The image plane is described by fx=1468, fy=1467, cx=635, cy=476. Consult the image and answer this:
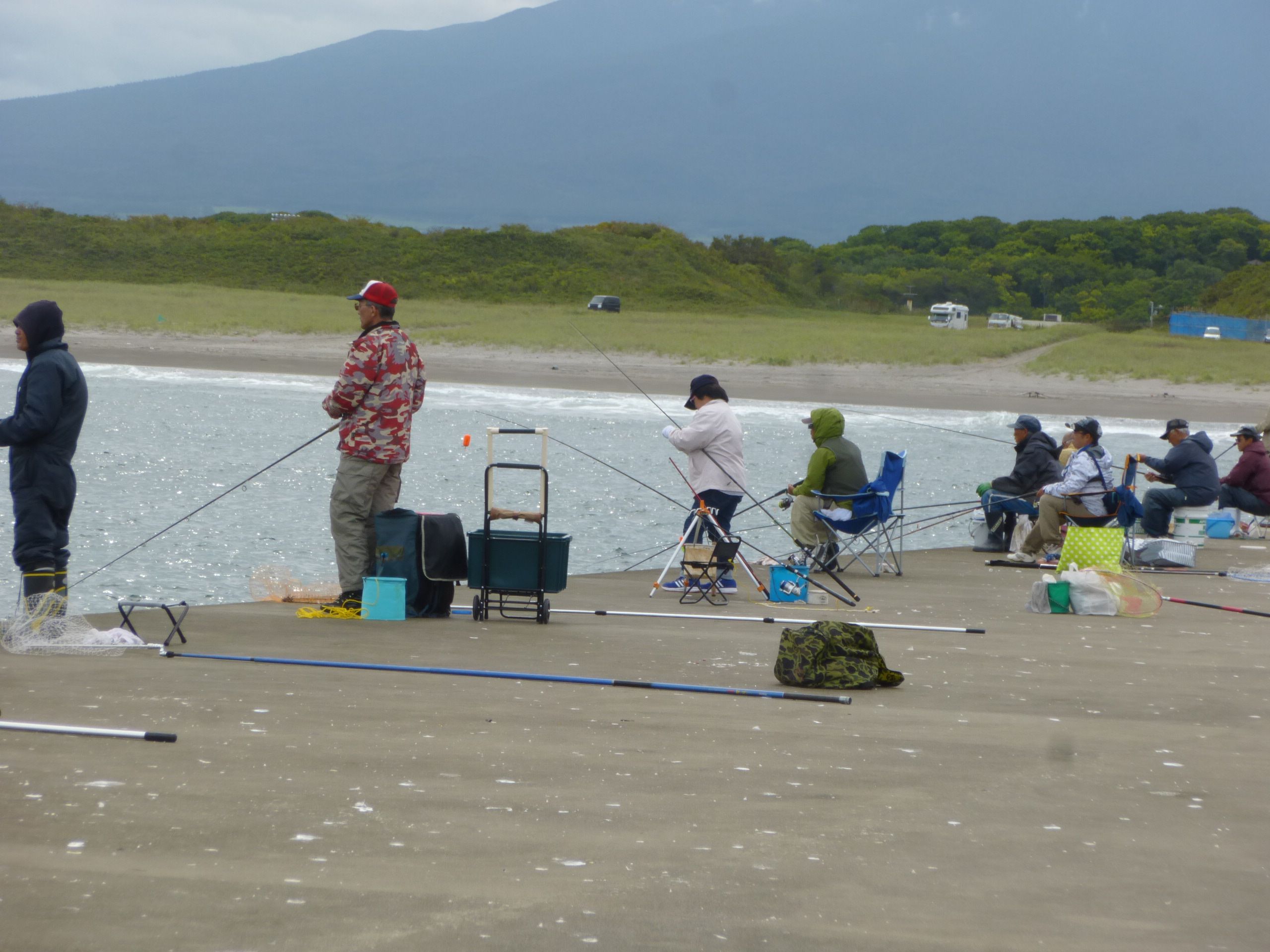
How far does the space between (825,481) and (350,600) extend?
3250mm

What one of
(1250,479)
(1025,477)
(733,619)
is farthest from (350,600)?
(1250,479)

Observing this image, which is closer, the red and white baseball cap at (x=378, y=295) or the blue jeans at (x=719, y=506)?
the red and white baseball cap at (x=378, y=295)

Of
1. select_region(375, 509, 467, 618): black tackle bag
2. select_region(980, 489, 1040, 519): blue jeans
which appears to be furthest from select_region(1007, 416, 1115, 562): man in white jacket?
select_region(375, 509, 467, 618): black tackle bag

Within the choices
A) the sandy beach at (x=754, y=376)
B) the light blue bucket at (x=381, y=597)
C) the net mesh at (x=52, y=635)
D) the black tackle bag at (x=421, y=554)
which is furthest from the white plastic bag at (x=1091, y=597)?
the sandy beach at (x=754, y=376)

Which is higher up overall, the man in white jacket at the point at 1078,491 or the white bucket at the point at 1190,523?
the man in white jacket at the point at 1078,491

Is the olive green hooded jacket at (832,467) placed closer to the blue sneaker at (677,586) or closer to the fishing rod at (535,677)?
the blue sneaker at (677,586)

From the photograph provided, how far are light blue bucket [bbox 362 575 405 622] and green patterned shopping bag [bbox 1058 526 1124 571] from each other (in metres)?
3.60

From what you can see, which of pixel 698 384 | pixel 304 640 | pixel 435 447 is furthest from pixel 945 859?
pixel 435 447

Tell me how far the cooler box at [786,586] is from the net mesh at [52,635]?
10.5 ft

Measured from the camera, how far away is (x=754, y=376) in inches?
1100

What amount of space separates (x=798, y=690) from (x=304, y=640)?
194 centimetres

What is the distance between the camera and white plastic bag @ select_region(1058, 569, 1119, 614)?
6.95m

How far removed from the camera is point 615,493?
16.0 m

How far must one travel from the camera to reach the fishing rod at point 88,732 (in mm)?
3838
